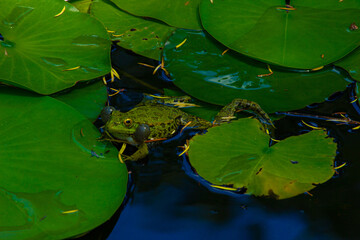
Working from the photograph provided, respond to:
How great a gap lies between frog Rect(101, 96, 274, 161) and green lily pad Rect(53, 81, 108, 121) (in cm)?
12

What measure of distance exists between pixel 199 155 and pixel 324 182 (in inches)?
32.3

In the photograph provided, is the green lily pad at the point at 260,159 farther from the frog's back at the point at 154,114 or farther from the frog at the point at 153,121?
the frog's back at the point at 154,114

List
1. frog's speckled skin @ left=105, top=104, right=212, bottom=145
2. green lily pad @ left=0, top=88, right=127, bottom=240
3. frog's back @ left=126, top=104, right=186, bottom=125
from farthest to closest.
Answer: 1. frog's back @ left=126, top=104, right=186, bottom=125
2. frog's speckled skin @ left=105, top=104, right=212, bottom=145
3. green lily pad @ left=0, top=88, right=127, bottom=240

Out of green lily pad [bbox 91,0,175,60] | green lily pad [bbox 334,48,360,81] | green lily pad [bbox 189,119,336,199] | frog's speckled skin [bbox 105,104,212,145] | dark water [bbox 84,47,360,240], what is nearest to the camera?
dark water [bbox 84,47,360,240]

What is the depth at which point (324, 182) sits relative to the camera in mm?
2354

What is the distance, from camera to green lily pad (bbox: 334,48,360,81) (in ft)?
9.63

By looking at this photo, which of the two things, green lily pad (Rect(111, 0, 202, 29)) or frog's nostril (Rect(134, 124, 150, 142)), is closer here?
frog's nostril (Rect(134, 124, 150, 142))

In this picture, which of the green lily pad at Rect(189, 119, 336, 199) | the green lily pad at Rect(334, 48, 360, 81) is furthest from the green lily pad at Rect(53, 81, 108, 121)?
the green lily pad at Rect(334, 48, 360, 81)

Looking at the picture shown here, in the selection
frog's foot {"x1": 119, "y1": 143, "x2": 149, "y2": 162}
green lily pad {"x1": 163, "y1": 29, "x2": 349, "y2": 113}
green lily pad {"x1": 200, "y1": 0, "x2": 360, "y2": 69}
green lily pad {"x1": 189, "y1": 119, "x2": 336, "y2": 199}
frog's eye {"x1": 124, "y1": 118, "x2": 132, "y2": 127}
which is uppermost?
green lily pad {"x1": 200, "y1": 0, "x2": 360, "y2": 69}

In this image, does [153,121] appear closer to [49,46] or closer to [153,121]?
[153,121]

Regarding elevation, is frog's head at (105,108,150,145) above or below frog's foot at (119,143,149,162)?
above

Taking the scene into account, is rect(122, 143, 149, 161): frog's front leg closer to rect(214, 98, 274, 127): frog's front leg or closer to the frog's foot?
the frog's foot

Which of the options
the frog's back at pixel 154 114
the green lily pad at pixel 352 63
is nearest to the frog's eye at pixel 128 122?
the frog's back at pixel 154 114

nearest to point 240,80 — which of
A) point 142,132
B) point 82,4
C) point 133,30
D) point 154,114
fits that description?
point 154,114
